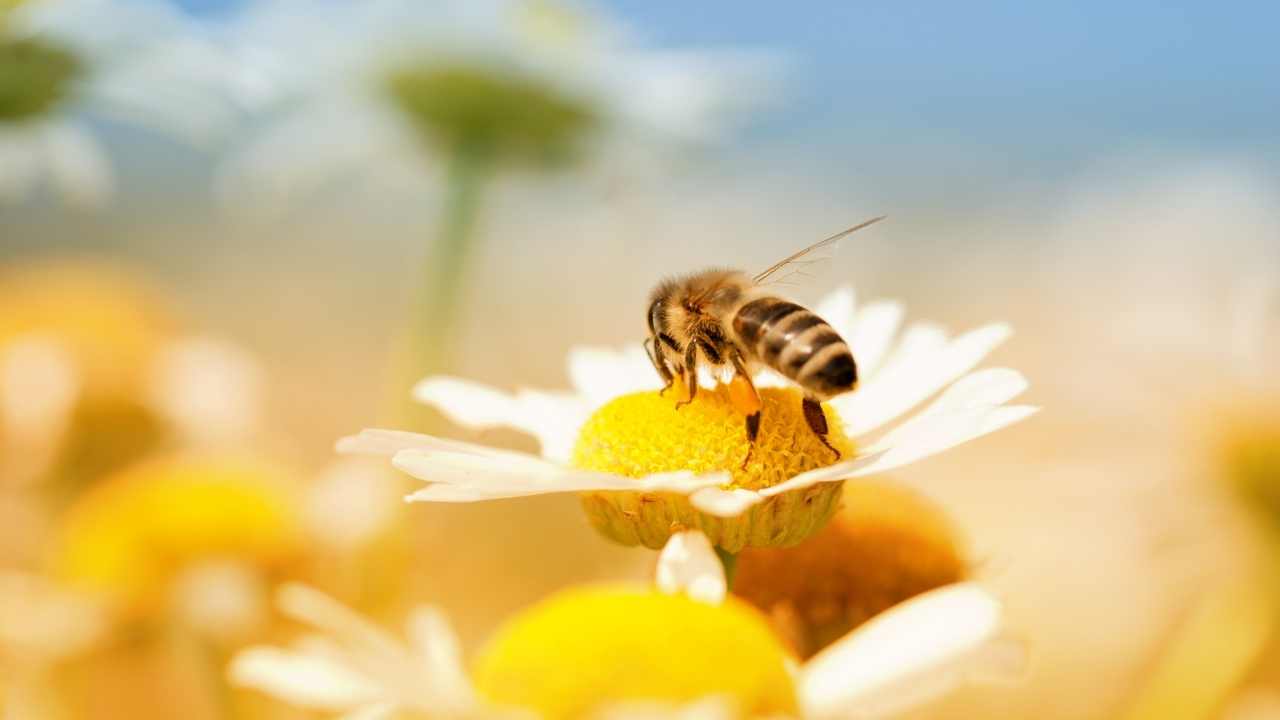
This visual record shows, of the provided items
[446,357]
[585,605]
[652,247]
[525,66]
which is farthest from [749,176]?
[585,605]

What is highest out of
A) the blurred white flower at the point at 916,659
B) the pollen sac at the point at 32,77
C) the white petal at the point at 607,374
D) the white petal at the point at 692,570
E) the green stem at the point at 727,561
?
the pollen sac at the point at 32,77

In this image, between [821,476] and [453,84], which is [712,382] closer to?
[821,476]

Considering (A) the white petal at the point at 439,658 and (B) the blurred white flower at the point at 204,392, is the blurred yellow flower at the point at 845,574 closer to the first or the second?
(A) the white petal at the point at 439,658

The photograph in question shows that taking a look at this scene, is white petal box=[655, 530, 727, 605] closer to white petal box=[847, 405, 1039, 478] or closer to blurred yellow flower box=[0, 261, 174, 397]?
white petal box=[847, 405, 1039, 478]

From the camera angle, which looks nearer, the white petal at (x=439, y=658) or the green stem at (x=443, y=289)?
the white petal at (x=439, y=658)

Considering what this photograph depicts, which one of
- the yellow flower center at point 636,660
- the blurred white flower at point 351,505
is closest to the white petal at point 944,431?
the yellow flower center at point 636,660

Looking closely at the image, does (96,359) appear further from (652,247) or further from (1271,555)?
(652,247)
